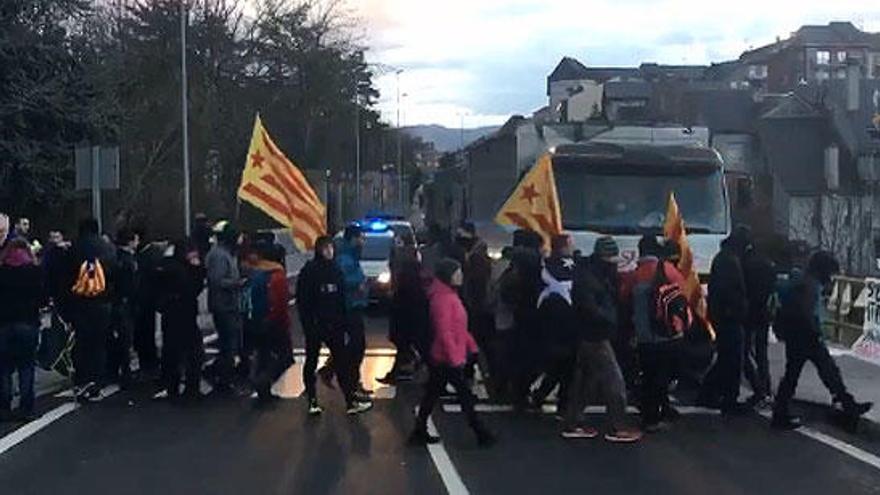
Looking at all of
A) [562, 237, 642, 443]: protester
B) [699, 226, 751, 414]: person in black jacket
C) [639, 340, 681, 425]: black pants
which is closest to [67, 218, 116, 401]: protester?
[562, 237, 642, 443]: protester

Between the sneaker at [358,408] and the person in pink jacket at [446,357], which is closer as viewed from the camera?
the person in pink jacket at [446,357]

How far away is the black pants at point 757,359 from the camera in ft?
47.8

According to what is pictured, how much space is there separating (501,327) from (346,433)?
235cm

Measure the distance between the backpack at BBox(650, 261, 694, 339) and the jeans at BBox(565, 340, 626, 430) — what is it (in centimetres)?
49

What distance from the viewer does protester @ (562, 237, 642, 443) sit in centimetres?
1259

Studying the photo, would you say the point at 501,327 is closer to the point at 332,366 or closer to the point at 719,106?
the point at 332,366

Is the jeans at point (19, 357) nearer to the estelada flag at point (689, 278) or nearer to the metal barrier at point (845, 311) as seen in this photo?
the estelada flag at point (689, 278)

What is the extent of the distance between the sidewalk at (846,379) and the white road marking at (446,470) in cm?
416

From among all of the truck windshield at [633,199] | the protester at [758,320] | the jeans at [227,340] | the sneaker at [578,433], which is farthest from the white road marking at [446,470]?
the truck windshield at [633,199]

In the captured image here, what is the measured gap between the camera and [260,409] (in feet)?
47.3

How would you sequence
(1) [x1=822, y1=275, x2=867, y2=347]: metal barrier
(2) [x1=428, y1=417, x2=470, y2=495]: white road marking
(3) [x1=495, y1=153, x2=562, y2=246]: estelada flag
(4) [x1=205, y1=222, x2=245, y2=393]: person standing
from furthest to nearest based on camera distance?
(1) [x1=822, y1=275, x2=867, y2=347]: metal barrier < (3) [x1=495, y1=153, x2=562, y2=246]: estelada flag < (4) [x1=205, y1=222, x2=245, y2=393]: person standing < (2) [x1=428, y1=417, x2=470, y2=495]: white road marking

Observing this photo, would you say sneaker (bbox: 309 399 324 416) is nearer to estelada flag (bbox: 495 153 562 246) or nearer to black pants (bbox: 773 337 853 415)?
estelada flag (bbox: 495 153 562 246)

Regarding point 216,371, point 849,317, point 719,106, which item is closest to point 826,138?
point 719,106

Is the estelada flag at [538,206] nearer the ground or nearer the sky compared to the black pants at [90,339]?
nearer the sky
